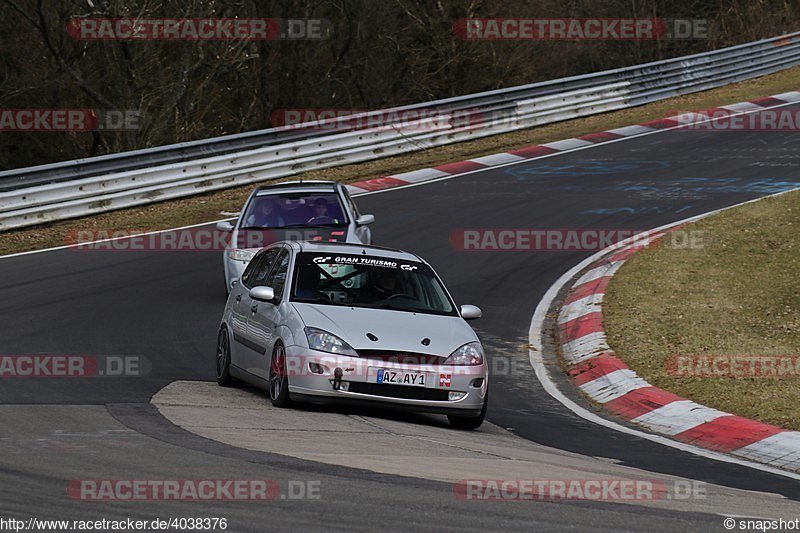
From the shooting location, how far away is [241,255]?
14.7 m

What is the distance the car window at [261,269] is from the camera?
1124cm

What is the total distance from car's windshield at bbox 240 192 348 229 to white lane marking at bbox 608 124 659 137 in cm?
1360

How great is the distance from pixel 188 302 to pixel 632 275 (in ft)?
19.1

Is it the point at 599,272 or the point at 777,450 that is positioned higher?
the point at 599,272

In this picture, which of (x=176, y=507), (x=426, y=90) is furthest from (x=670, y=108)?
(x=176, y=507)

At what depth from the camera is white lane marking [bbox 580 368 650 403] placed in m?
11.4

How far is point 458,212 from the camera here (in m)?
20.5

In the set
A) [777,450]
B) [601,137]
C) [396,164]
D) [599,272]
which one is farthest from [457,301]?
[601,137]

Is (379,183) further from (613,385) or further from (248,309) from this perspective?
(248,309)

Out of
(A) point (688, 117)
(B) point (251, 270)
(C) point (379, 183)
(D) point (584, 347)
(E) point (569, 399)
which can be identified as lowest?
(E) point (569, 399)

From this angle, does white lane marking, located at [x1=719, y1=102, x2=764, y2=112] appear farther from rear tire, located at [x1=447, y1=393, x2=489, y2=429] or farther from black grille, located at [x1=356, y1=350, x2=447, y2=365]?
black grille, located at [x1=356, y1=350, x2=447, y2=365]

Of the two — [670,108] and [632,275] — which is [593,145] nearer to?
[670,108]

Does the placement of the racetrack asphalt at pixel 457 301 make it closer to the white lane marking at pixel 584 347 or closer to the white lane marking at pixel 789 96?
the white lane marking at pixel 584 347

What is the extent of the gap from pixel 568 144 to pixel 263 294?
1758cm
